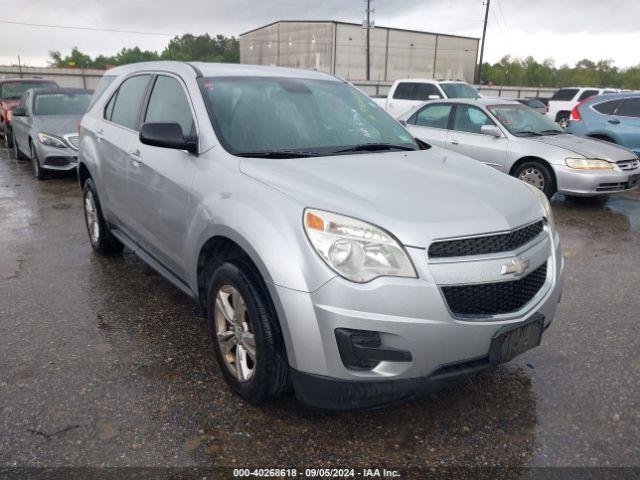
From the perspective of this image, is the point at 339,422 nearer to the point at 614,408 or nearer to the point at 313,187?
the point at 313,187

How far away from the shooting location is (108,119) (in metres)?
4.69

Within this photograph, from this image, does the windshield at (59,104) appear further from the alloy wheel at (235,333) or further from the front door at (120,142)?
the alloy wheel at (235,333)

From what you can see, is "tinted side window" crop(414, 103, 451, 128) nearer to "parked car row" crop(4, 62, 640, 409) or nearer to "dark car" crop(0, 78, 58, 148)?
"parked car row" crop(4, 62, 640, 409)

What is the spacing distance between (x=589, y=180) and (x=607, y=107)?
4427 millimetres

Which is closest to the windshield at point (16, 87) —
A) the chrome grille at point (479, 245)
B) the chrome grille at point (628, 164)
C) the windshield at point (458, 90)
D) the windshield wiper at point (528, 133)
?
the windshield at point (458, 90)

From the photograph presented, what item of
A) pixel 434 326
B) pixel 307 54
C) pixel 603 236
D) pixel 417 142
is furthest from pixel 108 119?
pixel 307 54

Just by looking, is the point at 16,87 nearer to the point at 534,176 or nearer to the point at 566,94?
the point at 534,176

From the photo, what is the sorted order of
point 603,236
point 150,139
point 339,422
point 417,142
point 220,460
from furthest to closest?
point 603,236 < point 417,142 < point 150,139 < point 339,422 < point 220,460

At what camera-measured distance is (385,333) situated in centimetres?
226

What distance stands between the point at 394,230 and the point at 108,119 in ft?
11.0

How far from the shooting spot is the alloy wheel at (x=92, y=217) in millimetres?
5152

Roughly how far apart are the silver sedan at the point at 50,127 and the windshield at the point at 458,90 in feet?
31.7

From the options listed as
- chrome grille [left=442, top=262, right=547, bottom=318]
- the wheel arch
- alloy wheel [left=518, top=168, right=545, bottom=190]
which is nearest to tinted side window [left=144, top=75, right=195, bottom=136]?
chrome grille [left=442, top=262, right=547, bottom=318]

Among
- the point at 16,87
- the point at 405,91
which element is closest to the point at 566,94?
the point at 405,91
